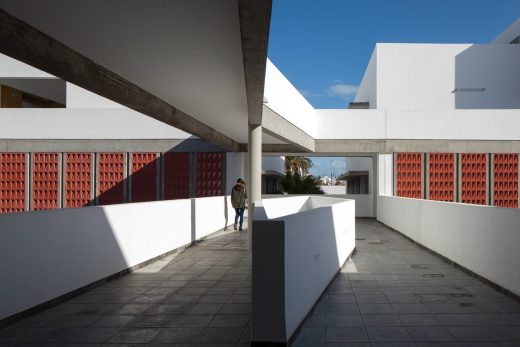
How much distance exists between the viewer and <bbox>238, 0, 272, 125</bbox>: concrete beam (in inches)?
173

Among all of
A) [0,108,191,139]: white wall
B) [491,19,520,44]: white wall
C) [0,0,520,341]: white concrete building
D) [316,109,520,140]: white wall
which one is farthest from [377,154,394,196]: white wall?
[491,19,520,44]: white wall

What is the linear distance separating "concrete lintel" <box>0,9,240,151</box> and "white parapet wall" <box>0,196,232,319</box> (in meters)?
2.10

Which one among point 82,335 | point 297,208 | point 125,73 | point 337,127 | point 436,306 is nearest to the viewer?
point 82,335

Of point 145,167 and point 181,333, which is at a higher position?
point 145,167

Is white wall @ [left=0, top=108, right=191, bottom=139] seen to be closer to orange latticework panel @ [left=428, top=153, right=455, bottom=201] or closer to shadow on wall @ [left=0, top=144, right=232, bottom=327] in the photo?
shadow on wall @ [left=0, top=144, right=232, bottom=327]

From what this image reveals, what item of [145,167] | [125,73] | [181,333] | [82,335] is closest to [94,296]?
[82,335]

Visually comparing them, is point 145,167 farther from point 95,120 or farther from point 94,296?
point 94,296

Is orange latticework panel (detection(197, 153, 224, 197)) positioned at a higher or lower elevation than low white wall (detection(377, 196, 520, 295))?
higher

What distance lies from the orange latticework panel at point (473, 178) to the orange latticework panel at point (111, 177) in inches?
601

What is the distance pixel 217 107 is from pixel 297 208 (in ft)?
18.0

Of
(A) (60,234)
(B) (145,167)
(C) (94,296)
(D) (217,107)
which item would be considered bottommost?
(C) (94,296)

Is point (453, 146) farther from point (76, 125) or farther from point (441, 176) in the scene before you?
point (76, 125)

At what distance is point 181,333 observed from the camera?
489 cm

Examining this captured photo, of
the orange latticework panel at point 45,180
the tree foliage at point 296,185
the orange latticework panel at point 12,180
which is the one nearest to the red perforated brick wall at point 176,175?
the orange latticework panel at point 45,180
